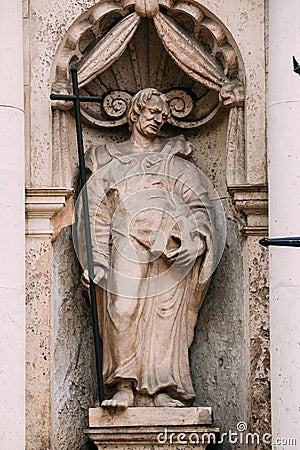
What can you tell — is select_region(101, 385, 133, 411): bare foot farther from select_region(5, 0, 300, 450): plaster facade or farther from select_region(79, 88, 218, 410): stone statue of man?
select_region(5, 0, 300, 450): plaster facade

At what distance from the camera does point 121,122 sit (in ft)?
24.7

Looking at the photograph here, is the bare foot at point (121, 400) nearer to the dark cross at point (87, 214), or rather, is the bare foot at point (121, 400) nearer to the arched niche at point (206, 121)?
the dark cross at point (87, 214)

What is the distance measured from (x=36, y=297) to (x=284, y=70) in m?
1.75

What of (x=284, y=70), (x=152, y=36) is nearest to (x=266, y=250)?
(x=284, y=70)

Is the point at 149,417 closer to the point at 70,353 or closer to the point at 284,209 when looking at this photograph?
the point at 70,353

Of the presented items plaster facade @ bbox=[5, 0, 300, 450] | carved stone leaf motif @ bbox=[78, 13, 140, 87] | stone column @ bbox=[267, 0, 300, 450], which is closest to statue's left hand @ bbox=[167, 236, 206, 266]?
plaster facade @ bbox=[5, 0, 300, 450]

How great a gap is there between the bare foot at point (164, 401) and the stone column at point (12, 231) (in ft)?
2.52

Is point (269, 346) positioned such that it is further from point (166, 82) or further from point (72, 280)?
point (166, 82)

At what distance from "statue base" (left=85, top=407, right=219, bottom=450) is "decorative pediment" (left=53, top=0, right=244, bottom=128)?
5.38ft

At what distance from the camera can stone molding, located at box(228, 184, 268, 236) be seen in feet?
23.3

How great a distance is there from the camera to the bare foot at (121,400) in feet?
22.7

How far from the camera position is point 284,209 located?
6.79m

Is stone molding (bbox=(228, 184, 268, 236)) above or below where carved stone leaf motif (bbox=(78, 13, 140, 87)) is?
below

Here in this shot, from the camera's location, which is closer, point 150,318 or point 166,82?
point 150,318
